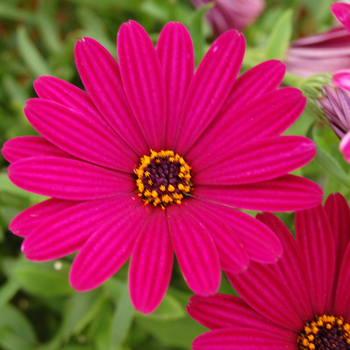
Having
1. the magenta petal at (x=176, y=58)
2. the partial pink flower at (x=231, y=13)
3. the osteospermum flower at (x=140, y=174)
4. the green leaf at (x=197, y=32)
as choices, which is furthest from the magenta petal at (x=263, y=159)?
the partial pink flower at (x=231, y=13)

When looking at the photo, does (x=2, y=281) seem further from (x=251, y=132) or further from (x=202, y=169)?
(x=251, y=132)

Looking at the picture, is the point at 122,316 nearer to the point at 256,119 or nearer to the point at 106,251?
the point at 106,251

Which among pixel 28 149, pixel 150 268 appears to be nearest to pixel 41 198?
pixel 28 149

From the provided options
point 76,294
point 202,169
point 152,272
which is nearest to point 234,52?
point 202,169

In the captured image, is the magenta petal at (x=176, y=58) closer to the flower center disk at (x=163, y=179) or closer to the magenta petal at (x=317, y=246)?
the flower center disk at (x=163, y=179)

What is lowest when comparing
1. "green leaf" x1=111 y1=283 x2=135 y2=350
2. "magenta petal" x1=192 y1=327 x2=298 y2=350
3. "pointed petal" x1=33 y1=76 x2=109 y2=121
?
"green leaf" x1=111 y1=283 x2=135 y2=350

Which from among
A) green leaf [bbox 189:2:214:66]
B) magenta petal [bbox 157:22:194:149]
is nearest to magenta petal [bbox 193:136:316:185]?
magenta petal [bbox 157:22:194:149]

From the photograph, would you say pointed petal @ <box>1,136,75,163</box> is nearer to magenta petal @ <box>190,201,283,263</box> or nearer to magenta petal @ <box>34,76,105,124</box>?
magenta petal @ <box>34,76,105,124</box>
